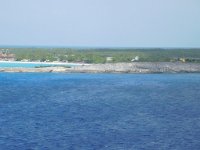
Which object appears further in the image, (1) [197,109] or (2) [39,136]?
(1) [197,109]

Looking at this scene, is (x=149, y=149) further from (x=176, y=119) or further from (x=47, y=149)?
(x=176, y=119)

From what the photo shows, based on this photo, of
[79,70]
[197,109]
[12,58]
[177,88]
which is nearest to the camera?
[197,109]

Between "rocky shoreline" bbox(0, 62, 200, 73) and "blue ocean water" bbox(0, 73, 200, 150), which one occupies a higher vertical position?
"rocky shoreline" bbox(0, 62, 200, 73)

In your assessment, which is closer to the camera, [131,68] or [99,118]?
[99,118]

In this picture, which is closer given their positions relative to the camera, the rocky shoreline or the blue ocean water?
the blue ocean water

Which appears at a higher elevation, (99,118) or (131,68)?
(131,68)

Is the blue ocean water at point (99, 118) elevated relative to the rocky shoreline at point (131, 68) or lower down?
lower down

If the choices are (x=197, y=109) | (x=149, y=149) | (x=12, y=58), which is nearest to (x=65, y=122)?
(x=149, y=149)

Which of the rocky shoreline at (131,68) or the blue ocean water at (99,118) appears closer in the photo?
the blue ocean water at (99,118)
